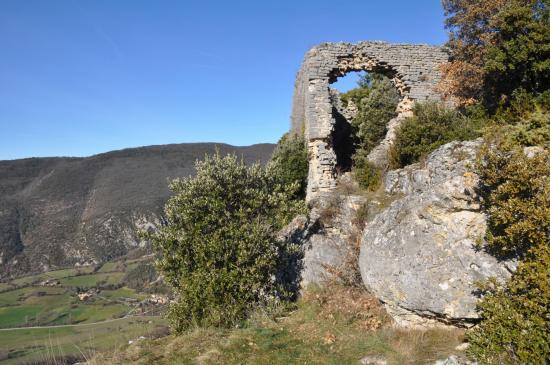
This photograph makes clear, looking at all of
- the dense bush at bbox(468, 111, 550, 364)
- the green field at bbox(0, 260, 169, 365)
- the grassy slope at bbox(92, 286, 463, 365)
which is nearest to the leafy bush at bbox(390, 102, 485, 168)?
the dense bush at bbox(468, 111, 550, 364)

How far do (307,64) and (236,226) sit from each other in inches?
349

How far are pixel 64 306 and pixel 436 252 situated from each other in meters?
59.7

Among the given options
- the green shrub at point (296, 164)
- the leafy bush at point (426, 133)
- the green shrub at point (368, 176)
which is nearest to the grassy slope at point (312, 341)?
the green shrub at point (368, 176)

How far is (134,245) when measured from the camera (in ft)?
271

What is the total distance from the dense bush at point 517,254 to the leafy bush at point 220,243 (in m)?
5.07

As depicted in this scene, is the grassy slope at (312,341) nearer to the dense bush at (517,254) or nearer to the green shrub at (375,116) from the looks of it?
Answer: the dense bush at (517,254)

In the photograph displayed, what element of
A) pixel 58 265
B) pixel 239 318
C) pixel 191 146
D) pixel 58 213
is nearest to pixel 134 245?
pixel 58 265

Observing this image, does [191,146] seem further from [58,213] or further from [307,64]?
[307,64]

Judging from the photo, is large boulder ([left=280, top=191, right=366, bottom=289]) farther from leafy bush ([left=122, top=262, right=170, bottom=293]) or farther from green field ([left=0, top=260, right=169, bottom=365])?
leafy bush ([left=122, top=262, right=170, bottom=293])

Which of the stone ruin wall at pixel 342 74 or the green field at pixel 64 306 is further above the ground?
the stone ruin wall at pixel 342 74

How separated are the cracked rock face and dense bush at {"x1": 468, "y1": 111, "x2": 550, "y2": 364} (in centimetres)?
33

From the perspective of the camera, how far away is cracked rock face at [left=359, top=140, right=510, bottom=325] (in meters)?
6.43

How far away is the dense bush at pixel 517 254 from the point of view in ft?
16.3

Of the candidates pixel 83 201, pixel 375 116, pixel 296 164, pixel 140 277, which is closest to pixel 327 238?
pixel 296 164
